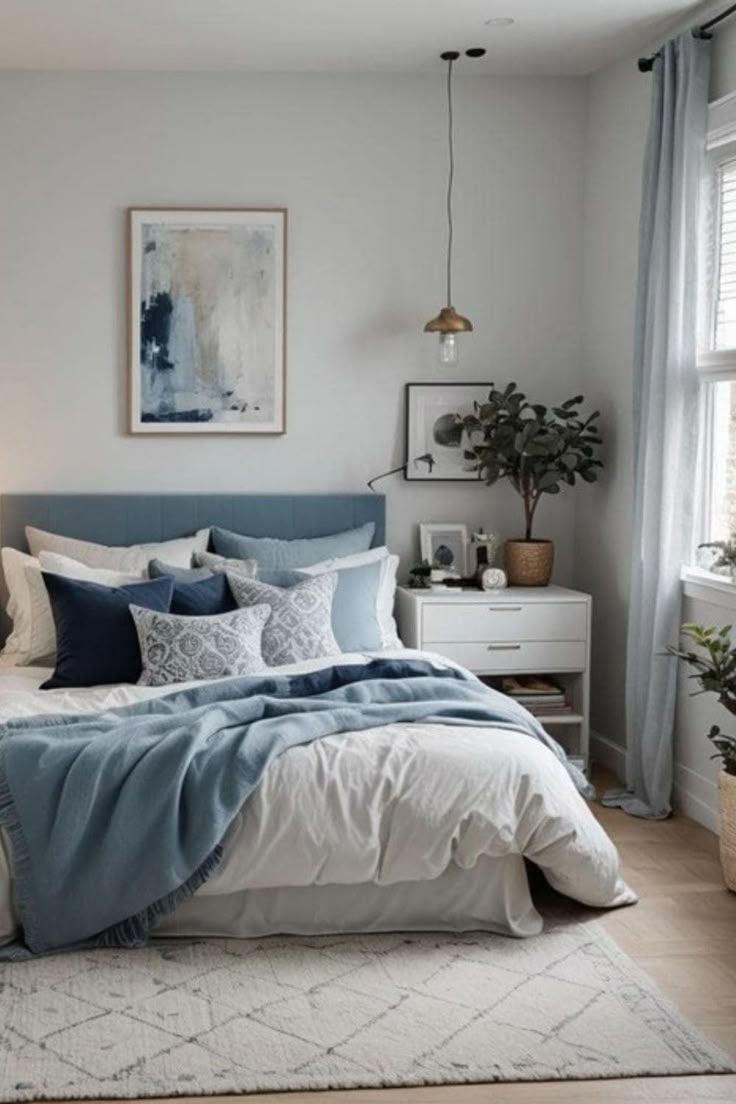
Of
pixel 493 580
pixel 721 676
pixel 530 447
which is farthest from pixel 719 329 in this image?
pixel 493 580

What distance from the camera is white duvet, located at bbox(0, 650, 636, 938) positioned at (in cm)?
354

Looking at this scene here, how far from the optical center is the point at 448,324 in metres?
5.50

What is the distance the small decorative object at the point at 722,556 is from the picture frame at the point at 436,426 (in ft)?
4.43

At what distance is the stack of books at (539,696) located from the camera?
5453mm

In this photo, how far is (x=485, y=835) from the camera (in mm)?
3594

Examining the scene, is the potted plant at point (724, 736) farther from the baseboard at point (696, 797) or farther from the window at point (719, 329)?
the window at point (719, 329)

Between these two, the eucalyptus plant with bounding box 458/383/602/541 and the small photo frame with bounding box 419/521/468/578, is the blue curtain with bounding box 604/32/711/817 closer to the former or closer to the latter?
the eucalyptus plant with bounding box 458/383/602/541

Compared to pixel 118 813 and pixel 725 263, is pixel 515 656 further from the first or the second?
pixel 118 813

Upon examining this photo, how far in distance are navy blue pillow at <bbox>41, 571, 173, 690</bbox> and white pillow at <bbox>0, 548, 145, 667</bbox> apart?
19cm

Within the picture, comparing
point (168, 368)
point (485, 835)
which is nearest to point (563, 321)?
point (168, 368)

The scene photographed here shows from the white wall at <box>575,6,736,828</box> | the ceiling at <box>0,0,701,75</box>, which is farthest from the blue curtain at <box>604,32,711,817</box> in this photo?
the ceiling at <box>0,0,701,75</box>

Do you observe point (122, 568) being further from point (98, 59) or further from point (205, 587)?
point (98, 59)

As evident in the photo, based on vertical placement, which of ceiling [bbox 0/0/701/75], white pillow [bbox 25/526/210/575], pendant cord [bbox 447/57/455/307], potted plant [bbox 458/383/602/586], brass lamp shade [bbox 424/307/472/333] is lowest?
white pillow [bbox 25/526/210/575]

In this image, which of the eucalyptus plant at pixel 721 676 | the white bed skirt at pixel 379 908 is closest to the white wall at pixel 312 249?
the eucalyptus plant at pixel 721 676
